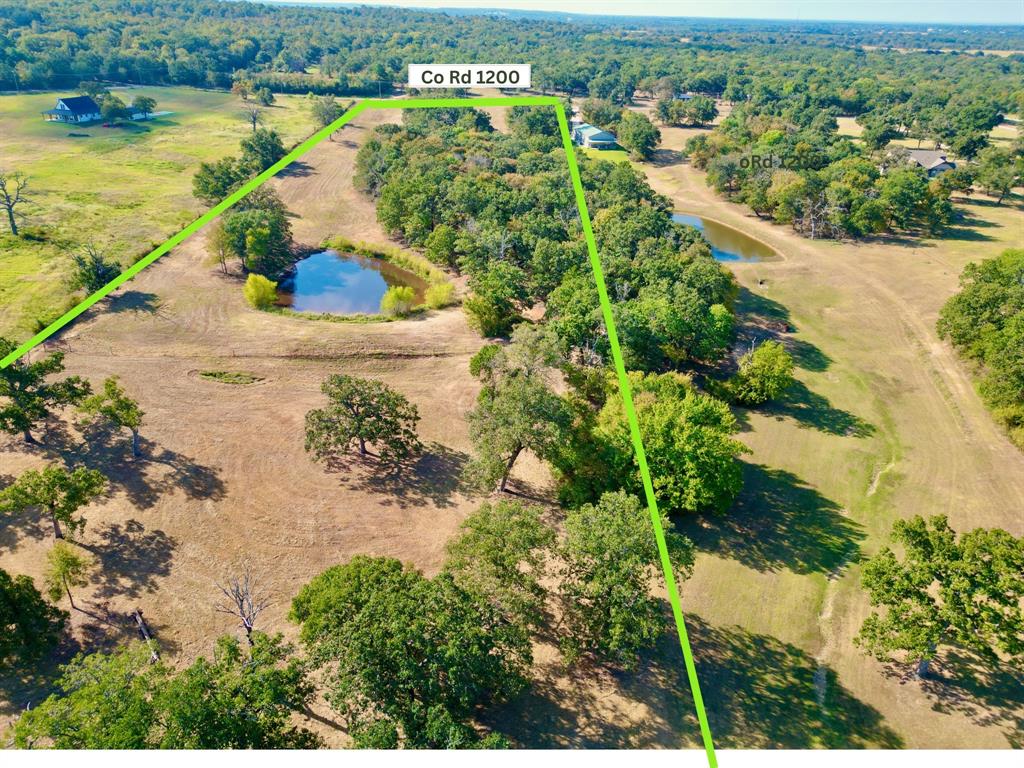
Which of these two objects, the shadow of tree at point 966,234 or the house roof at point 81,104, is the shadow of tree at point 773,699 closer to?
the shadow of tree at point 966,234

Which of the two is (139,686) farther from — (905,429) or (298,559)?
(905,429)

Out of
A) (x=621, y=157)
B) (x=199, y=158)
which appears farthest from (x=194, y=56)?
(x=621, y=157)

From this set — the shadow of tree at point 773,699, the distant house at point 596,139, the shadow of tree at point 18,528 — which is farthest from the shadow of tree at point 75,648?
the distant house at point 596,139

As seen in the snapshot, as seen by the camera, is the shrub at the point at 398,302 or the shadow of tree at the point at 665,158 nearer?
the shrub at the point at 398,302

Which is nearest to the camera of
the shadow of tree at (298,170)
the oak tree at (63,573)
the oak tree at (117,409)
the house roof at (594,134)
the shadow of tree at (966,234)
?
the oak tree at (63,573)

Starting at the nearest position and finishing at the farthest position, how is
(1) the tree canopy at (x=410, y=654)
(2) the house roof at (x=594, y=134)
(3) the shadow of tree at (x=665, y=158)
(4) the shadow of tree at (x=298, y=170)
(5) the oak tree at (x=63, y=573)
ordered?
1. (1) the tree canopy at (x=410, y=654)
2. (5) the oak tree at (x=63, y=573)
3. (4) the shadow of tree at (x=298, y=170)
4. (3) the shadow of tree at (x=665, y=158)
5. (2) the house roof at (x=594, y=134)

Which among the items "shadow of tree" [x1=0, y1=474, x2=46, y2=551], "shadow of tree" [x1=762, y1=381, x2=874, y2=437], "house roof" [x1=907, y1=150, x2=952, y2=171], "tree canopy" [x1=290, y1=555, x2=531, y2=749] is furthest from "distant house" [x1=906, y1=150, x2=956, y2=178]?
"shadow of tree" [x1=0, y1=474, x2=46, y2=551]

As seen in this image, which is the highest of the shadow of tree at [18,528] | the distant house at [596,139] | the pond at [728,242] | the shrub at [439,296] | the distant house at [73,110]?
the distant house at [596,139]
